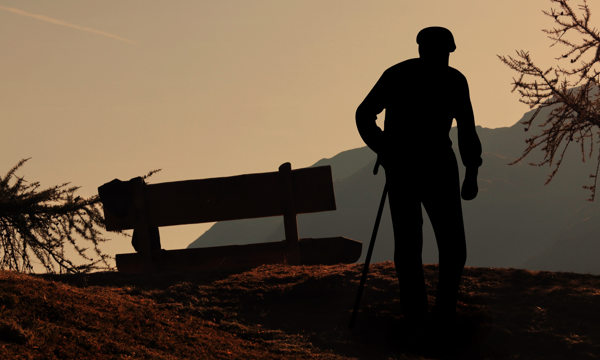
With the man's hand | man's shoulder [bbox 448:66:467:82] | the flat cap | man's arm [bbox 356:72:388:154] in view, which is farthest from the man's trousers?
the flat cap

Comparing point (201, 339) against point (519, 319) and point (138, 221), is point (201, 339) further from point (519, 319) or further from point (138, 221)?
point (138, 221)

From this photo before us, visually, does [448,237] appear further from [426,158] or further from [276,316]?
[276,316]

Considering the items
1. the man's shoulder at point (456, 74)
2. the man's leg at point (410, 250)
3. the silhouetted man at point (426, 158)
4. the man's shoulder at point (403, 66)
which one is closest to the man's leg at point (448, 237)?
the silhouetted man at point (426, 158)

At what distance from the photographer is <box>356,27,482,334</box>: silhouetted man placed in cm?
549

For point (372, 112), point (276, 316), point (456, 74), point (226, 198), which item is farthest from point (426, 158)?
point (226, 198)

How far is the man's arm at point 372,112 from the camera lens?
5754 millimetres

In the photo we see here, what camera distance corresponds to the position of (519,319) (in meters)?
6.38

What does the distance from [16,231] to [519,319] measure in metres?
8.65

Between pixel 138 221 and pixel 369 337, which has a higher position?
pixel 138 221

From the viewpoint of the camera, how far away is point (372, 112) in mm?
5824

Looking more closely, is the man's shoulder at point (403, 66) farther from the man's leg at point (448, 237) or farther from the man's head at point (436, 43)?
the man's leg at point (448, 237)

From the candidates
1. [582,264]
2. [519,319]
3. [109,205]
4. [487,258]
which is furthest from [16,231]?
[487,258]

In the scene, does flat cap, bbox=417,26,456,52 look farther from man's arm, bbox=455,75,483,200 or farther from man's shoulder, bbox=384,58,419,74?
man's arm, bbox=455,75,483,200

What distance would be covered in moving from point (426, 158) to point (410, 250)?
100cm
